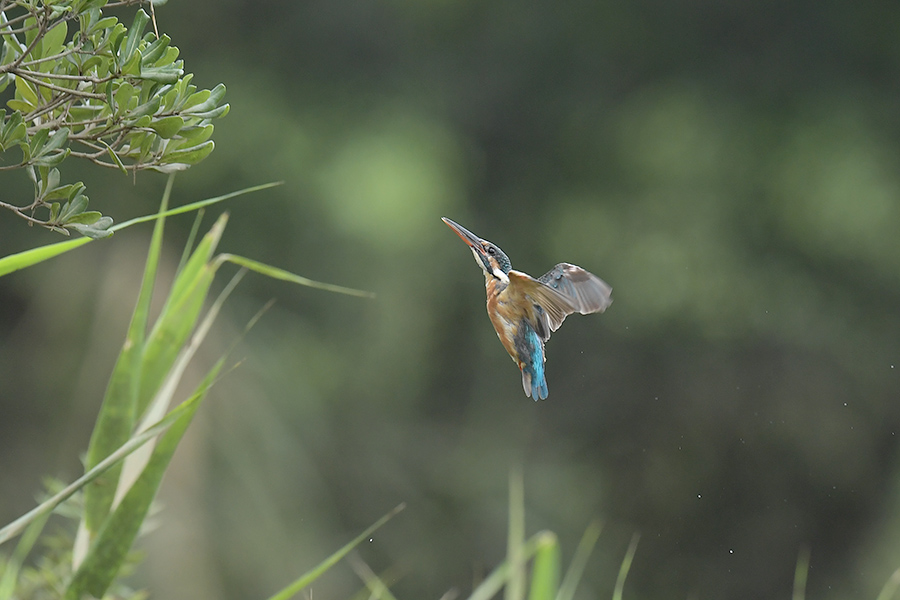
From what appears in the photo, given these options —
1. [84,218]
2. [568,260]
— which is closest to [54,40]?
[84,218]

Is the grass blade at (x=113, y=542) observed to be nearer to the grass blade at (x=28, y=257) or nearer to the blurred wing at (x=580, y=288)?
the grass blade at (x=28, y=257)

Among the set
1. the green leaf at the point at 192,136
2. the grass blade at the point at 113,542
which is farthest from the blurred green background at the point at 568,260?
the green leaf at the point at 192,136

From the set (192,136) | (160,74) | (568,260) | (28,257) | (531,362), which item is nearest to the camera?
(160,74)

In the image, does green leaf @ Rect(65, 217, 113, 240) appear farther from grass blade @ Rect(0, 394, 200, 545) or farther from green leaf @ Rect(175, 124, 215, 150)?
grass blade @ Rect(0, 394, 200, 545)

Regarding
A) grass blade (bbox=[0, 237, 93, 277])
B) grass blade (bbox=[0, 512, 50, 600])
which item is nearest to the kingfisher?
grass blade (bbox=[0, 237, 93, 277])

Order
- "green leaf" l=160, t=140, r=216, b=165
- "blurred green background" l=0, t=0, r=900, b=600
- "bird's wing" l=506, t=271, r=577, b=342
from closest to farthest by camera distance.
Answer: "green leaf" l=160, t=140, r=216, b=165 < "bird's wing" l=506, t=271, r=577, b=342 < "blurred green background" l=0, t=0, r=900, b=600

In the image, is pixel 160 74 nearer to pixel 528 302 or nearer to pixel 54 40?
pixel 54 40
